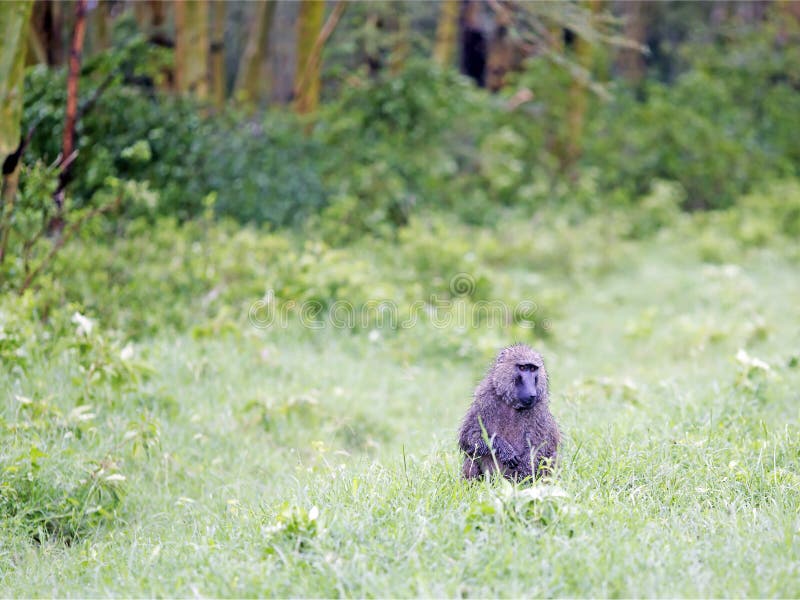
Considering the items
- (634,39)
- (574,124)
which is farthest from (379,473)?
(634,39)

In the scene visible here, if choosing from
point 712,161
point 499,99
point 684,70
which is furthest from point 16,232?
point 684,70

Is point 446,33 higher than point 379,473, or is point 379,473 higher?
point 446,33

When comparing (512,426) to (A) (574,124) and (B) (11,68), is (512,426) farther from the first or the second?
(A) (574,124)

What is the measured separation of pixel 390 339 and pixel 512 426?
4059 mm

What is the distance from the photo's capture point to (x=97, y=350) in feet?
18.2

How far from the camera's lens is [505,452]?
376 centimetres

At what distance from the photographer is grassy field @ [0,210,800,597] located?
3.11 metres

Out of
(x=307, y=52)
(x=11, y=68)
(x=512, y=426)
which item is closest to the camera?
(x=512, y=426)

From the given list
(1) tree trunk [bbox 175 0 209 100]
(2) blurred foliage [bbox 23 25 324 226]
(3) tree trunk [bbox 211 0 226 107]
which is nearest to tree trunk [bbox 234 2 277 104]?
(3) tree trunk [bbox 211 0 226 107]

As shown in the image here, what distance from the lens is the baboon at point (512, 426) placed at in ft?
12.3

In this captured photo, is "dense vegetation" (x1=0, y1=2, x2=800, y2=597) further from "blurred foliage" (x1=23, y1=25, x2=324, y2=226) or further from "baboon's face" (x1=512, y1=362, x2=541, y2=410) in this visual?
"baboon's face" (x1=512, y1=362, x2=541, y2=410)

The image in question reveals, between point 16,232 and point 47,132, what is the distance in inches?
87.0

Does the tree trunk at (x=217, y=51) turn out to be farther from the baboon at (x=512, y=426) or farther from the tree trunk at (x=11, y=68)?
the baboon at (x=512, y=426)

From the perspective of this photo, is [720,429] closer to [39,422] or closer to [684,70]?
[39,422]
